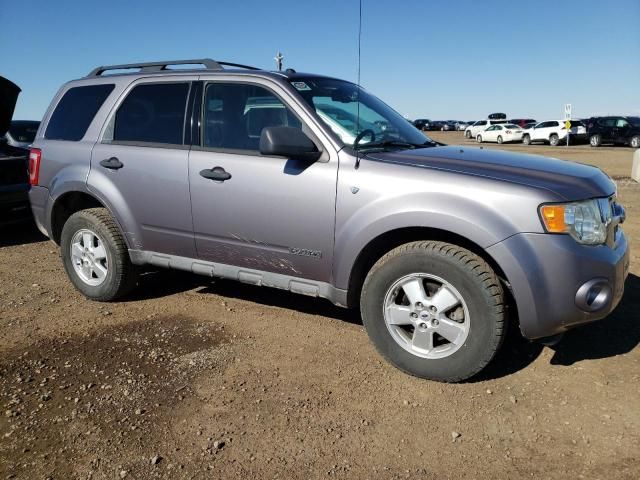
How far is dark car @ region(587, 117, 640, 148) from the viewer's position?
88.4ft

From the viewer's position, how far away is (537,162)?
3.51m

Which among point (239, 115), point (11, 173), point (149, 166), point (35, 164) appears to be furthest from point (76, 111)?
point (11, 173)

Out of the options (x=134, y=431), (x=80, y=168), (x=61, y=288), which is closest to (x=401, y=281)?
(x=134, y=431)

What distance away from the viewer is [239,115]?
3.89m

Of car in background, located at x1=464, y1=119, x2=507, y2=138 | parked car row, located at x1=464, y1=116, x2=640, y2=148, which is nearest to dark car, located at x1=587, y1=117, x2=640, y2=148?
parked car row, located at x1=464, y1=116, x2=640, y2=148

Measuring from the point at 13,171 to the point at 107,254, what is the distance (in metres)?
3.49

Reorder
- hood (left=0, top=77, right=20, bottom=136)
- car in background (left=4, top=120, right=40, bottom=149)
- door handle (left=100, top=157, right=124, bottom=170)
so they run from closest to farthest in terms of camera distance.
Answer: door handle (left=100, top=157, right=124, bottom=170)
hood (left=0, top=77, right=20, bottom=136)
car in background (left=4, top=120, right=40, bottom=149)

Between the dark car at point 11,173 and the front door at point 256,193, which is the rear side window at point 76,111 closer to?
the front door at point 256,193

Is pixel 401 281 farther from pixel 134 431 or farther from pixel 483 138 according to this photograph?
pixel 483 138

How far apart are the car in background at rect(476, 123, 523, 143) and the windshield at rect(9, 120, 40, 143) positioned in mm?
32218

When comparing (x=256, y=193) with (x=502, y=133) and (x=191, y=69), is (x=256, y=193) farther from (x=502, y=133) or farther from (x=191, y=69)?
(x=502, y=133)

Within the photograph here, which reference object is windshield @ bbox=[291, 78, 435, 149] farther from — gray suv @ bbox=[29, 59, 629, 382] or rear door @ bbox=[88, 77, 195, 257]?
rear door @ bbox=[88, 77, 195, 257]

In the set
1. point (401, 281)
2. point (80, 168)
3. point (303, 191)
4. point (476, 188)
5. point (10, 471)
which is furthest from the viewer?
point (80, 168)

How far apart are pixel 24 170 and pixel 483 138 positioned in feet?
115
